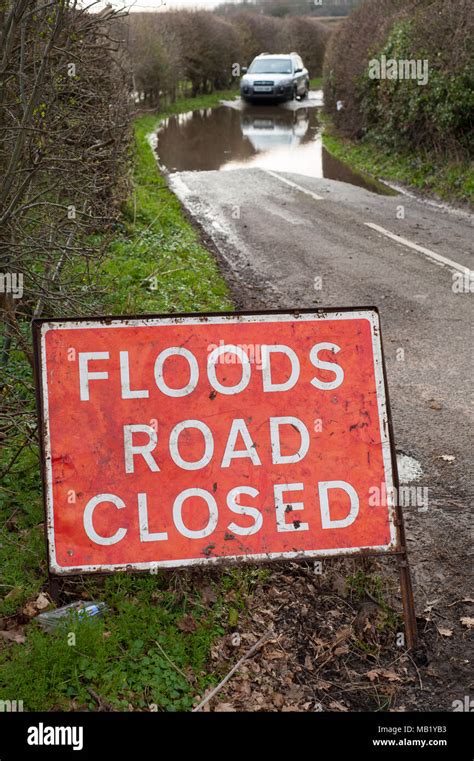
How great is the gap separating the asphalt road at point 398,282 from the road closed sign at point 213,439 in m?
0.94

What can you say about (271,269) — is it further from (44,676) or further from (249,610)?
(44,676)

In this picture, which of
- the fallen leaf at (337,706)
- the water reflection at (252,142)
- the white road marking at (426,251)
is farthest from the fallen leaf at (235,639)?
the water reflection at (252,142)

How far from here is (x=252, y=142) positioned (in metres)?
24.2

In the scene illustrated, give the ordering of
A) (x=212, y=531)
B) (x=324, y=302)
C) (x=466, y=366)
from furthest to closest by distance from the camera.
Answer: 1. (x=324, y=302)
2. (x=466, y=366)
3. (x=212, y=531)

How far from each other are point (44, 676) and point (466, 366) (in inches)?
195

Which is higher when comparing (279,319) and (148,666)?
(279,319)

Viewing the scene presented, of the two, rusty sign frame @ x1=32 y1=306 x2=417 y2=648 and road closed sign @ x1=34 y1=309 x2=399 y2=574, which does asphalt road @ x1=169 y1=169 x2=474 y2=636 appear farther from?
road closed sign @ x1=34 y1=309 x2=399 y2=574

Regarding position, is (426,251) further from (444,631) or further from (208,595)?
(208,595)

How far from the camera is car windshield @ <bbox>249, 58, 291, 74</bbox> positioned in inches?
1249

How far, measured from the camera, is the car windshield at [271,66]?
31734 millimetres

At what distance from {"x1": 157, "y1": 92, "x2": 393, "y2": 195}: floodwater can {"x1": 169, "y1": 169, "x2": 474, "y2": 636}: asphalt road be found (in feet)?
4.33

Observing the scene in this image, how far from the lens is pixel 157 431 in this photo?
153 inches

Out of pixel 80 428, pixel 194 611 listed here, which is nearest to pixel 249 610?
pixel 194 611

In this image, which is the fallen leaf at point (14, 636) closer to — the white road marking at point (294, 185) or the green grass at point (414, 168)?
the green grass at point (414, 168)
